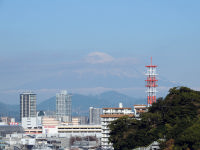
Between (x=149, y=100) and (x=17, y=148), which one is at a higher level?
(x=149, y=100)

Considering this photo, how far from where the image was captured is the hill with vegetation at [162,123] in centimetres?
6619

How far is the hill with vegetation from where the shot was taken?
66.2 m

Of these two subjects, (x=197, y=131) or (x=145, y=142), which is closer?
(x=197, y=131)

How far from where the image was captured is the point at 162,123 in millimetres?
73688

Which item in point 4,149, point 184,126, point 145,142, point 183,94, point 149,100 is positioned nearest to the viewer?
point 184,126

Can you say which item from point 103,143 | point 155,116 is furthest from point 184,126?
point 103,143

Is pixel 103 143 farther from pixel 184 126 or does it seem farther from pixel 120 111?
pixel 184 126

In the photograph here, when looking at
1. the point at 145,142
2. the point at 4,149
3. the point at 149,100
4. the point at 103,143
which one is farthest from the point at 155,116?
the point at 4,149

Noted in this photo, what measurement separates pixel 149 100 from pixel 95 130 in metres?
74.4

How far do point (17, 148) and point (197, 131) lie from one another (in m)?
87.2

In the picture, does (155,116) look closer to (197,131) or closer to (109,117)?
(197,131)

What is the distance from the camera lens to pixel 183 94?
77.8 meters

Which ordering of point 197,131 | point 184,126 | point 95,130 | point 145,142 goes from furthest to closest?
point 95,130, point 145,142, point 184,126, point 197,131

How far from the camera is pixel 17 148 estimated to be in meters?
139
